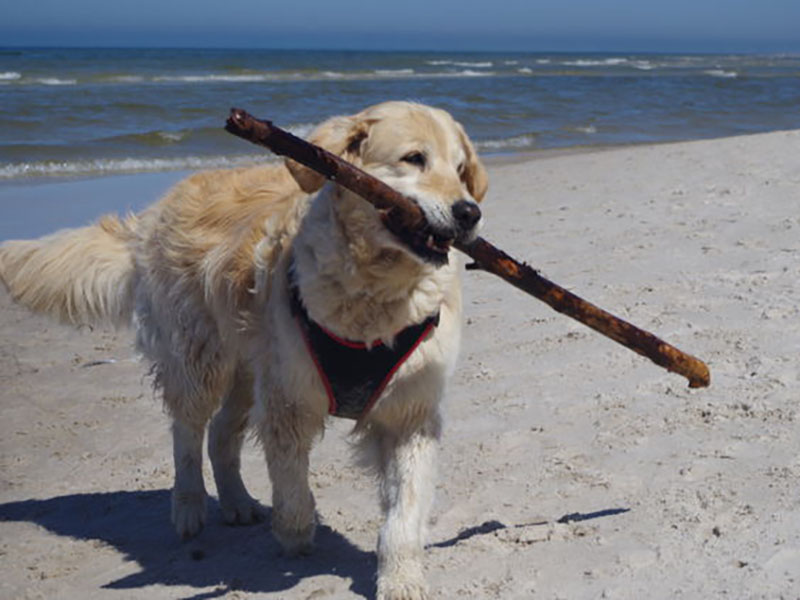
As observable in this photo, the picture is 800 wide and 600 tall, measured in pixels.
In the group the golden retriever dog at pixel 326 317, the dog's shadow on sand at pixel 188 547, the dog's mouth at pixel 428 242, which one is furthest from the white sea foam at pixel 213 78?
the dog's mouth at pixel 428 242

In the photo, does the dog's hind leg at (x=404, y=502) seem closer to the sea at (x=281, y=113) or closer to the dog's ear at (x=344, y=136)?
the dog's ear at (x=344, y=136)

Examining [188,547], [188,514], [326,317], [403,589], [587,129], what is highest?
[326,317]

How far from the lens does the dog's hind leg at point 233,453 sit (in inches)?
182

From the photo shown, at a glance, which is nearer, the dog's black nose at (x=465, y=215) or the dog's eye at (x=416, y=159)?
the dog's black nose at (x=465, y=215)

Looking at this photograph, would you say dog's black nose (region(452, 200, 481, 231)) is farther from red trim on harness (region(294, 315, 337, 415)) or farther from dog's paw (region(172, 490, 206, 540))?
dog's paw (region(172, 490, 206, 540))

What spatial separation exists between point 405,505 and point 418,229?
0.99m

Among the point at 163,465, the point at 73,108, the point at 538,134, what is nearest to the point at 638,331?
the point at 163,465

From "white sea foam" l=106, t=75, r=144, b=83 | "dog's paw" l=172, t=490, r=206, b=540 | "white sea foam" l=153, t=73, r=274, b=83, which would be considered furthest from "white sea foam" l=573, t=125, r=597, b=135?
"white sea foam" l=106, t=75, r=144, b=83

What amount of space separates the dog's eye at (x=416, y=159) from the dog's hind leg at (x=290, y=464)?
38.7 inches

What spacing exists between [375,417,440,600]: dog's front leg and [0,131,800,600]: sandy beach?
13 centimetres

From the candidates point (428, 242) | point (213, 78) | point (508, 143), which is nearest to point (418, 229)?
point (428, 242)

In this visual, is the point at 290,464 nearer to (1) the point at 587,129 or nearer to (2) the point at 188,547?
(2) the point at 188,547

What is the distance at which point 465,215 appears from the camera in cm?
333

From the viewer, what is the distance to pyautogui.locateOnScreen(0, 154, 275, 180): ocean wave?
1330cm
